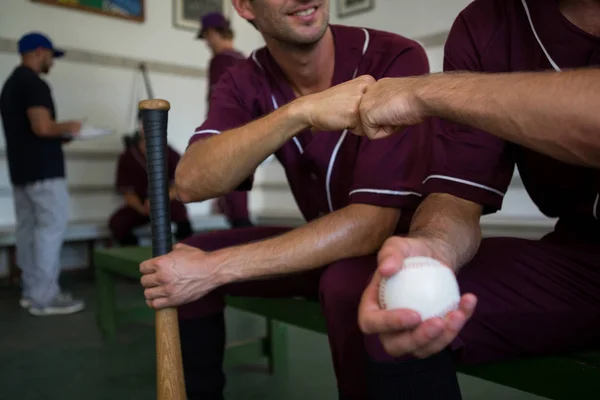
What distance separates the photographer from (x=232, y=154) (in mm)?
1072

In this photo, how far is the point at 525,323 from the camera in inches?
31.6

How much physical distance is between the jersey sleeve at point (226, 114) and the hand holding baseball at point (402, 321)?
605mm

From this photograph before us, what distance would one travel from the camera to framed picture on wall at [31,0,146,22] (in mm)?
4023

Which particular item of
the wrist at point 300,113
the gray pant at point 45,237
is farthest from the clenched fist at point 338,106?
the gray pant at point 45,237

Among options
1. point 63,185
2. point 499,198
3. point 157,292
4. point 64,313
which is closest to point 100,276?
point 64,313

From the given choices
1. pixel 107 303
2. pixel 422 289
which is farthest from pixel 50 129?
pixel 422 289

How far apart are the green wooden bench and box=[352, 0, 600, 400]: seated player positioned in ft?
0.09

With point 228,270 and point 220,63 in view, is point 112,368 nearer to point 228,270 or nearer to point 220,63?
point 228,270

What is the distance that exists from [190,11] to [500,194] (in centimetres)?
424

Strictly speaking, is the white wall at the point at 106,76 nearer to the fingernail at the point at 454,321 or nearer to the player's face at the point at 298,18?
the player's face at the point at 298,18

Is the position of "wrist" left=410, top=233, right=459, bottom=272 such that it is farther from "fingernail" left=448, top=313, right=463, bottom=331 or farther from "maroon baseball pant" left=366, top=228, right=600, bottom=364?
"fingernail" left=448, top=313, right=463, bottom=331

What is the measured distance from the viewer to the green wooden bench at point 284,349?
802 mm

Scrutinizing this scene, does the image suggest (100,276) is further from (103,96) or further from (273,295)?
(103,96)

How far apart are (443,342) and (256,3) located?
917mm
